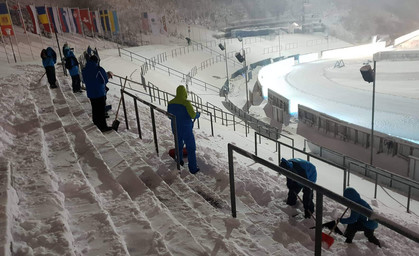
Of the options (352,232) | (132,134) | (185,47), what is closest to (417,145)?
(352,232)

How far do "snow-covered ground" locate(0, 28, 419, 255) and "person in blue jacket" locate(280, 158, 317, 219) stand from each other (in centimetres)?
14

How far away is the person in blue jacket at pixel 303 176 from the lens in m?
4.76

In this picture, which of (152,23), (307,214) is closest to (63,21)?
(152,23)

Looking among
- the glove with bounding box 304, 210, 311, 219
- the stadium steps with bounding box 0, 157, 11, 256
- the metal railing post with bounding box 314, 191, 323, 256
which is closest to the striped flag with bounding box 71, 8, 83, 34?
the stadium steps with bounding box 0, 157, 11, 256

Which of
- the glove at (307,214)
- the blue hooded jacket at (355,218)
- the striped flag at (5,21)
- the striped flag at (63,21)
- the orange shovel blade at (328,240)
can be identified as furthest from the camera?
the striped flag at (63,21)

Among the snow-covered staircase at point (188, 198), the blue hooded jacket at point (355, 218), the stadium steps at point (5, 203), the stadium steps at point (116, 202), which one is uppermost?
the stadium steps at point (5, 203)

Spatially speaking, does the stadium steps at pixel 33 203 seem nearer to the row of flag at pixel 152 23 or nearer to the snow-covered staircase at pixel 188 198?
the snow-covered staircase at pixel 188 198

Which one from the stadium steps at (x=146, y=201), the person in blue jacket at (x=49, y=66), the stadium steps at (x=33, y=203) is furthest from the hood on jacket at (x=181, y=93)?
the person in blue jacket at (x=49, y=66)

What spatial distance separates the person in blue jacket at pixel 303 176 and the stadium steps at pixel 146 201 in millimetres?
1808

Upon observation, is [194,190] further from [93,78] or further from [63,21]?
[63,21]

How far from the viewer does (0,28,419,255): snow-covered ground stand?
336cm

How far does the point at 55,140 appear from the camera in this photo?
20.0ft

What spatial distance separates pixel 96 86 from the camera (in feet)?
22.4

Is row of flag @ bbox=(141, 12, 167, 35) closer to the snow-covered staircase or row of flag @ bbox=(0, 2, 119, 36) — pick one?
row of flag @ bbox=(0, 2, 119, 36)
